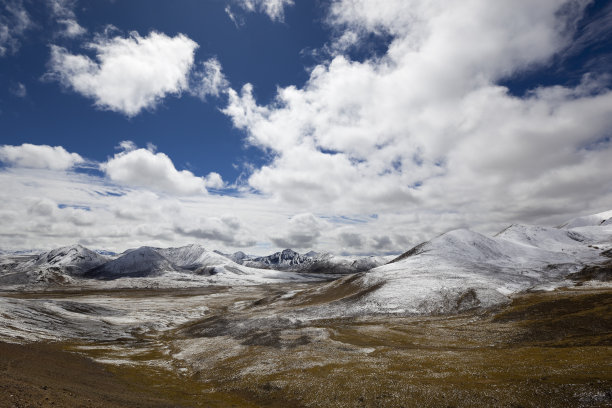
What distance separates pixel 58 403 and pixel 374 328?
2891 inches

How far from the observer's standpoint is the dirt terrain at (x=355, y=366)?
33891mm

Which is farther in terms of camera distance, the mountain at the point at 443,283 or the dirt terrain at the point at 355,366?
the mountain at the point at 443,283

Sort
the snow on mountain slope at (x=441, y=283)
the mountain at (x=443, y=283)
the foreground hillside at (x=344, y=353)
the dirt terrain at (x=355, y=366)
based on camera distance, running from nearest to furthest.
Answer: the dirt terrain at (x=355, y=366)
the foreground hillside at (x=344, y=353)
the snow on mountain slope at (x=441, y=283)
the mountain at (x=443, y=283)

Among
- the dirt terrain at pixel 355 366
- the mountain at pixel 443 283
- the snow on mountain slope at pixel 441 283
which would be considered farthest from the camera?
the mountain at pixel 443 283

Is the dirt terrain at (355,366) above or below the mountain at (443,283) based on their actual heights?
below

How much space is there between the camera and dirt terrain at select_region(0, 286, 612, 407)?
33891 mm

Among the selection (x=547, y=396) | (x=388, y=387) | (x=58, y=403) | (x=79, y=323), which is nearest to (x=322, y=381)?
(x=388, y=387)

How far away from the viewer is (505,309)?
316 feet

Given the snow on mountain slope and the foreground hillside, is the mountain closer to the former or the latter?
the snow on mountain slope

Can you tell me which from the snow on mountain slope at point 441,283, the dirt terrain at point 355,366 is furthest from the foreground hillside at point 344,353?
the snow on mountain slope at point 441,283

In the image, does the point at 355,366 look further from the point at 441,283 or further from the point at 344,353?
the point at 441,283

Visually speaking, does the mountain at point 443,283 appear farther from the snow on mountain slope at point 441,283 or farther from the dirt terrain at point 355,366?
the dirt terrain at point 355,366

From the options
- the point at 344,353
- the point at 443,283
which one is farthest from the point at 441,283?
the point at 344,353

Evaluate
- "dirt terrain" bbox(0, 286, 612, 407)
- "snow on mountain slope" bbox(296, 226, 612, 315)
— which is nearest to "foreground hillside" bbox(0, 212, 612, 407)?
"dirt terrain" bbox(0, 286, 612, 407)
